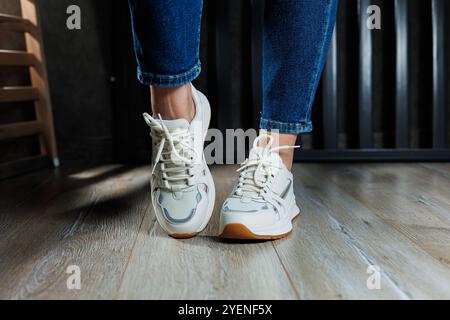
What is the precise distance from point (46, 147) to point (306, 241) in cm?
129

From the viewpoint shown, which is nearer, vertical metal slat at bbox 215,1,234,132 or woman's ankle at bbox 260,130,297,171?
woman's ankle at bbox 260,130,297,171

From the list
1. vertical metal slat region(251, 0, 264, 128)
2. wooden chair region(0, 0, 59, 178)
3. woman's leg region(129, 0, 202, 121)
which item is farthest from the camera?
vertical metal slat region(251, 0, 264, 128)

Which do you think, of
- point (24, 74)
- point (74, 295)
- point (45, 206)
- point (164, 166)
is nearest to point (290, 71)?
point (164, 166)

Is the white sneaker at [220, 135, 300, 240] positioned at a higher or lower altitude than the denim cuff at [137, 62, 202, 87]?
lower

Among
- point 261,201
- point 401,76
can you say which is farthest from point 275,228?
point 401,76

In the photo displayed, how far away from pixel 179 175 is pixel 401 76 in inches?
49.9

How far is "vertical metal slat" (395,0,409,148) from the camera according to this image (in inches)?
73.1

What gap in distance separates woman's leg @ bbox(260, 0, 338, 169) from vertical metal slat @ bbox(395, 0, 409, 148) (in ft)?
3.47

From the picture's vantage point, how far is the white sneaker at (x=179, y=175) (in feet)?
2.88

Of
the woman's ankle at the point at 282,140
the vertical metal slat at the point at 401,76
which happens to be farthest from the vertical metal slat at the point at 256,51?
the woman's ankle at the point at 282,140

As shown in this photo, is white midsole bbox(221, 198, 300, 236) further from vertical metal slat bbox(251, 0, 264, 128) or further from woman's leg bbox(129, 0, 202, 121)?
vertical metal slat bbox(251, 0, 264, 128)

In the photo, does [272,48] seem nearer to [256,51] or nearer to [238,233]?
[238,233]

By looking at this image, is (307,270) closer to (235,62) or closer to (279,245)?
(279,245)

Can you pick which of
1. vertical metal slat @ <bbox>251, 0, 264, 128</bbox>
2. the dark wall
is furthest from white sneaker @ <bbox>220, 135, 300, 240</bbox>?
the dark wall
